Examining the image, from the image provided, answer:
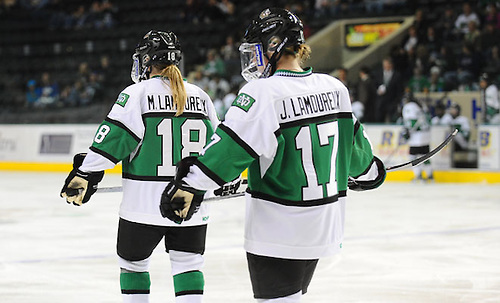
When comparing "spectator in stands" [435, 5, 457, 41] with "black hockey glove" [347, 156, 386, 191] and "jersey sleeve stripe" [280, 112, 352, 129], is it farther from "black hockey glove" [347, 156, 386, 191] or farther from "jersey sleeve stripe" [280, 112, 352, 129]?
"jersey sleeve stripe" [280, 112, 352, 129]

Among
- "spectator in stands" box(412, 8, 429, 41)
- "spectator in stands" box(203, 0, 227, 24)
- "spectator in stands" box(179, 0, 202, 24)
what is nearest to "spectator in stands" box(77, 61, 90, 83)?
"spectator in stands" box(179, 0, 202, 24)

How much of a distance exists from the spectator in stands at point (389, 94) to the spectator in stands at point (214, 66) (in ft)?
12.0

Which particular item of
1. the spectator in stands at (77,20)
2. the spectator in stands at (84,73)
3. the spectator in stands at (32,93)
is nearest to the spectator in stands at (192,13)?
the spectator in stands at (84,73)

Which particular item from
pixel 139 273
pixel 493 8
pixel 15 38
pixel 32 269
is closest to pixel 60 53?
pixel 15 38

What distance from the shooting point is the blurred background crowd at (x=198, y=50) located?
49.5 feet

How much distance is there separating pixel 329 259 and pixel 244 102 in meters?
3.66

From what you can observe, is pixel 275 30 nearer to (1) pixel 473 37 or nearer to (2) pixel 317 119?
(2) pixel 317 119

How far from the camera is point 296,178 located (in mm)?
2693

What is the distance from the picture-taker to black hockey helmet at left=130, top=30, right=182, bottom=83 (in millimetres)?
3719

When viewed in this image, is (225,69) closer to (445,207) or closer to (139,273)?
(445,207)

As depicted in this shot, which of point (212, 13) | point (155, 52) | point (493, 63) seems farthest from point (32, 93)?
point (155, 52)

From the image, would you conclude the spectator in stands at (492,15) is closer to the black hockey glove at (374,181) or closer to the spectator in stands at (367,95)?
the spectator in stands at (367,95)

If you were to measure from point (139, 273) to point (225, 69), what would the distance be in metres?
14.0

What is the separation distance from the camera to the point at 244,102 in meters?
2.61
